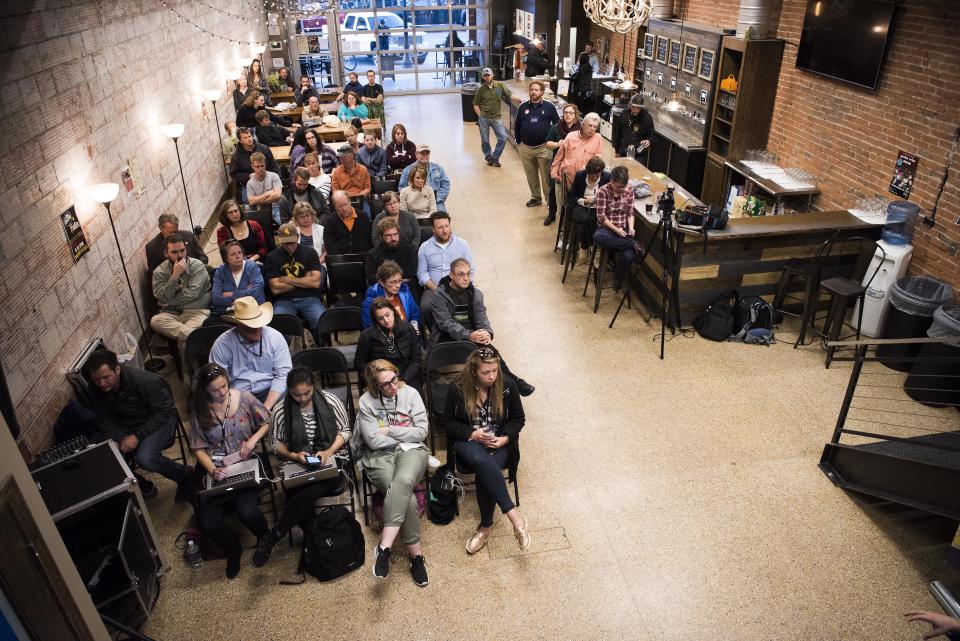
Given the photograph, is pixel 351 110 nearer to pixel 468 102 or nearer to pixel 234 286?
pixel 468 102

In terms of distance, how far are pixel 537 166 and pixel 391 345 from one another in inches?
214

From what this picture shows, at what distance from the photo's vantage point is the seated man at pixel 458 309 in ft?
16.6

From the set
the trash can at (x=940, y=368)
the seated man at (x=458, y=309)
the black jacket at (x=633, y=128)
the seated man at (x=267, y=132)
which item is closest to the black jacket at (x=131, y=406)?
the seated man at (x=458, y=309)

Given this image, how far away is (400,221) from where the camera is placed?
623cm

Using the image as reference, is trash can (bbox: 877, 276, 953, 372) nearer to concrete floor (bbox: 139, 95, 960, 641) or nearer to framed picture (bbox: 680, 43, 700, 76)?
concrete floor (bbox: 139, 95, 960, 641)

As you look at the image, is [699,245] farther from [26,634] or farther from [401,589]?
[26,634]

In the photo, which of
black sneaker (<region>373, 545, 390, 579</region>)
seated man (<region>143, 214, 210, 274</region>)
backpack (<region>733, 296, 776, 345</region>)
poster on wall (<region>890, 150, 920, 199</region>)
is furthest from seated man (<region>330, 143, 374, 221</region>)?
poster on wall (<region>890, 150, 920, 199</region>)

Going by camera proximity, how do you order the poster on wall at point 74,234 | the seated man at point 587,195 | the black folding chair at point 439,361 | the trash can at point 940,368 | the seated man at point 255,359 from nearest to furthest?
1. the seated man at point 255,359
2. the black folding chair at point 439,361
3. the poster on wall at point 74,234
4. the trash can at point 940,368
5. the seated man at point 587,195

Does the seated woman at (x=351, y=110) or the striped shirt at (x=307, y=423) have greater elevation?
the seated woman at (x=351, y=110)

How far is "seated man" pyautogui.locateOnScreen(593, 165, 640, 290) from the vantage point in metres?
6.37

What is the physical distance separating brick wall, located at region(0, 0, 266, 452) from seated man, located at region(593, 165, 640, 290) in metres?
4.42

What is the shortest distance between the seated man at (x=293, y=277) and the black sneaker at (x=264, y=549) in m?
1.98

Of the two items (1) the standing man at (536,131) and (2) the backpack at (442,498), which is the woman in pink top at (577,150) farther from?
(2) the backpack at (442,498)

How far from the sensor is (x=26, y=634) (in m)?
2.36
